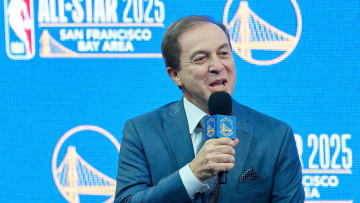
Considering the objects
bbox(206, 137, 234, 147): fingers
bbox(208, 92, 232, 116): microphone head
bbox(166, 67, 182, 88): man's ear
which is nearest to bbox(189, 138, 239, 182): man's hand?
bbox(206, 137, 234, 147): fingers

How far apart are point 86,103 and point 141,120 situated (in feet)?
4.46

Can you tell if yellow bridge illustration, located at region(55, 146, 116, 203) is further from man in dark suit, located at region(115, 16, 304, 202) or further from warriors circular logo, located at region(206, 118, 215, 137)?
warriors circular logo, located at region(206, 118, 215, 137)

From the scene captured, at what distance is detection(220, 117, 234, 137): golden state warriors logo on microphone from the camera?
55.4 inches

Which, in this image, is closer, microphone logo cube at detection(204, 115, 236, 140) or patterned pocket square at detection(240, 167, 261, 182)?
microphone logo cube at detection(204, 115, 236, 140)

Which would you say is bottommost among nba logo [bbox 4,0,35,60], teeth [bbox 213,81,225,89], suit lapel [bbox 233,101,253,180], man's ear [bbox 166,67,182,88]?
suit lapel [bbox 233,101,253,180]

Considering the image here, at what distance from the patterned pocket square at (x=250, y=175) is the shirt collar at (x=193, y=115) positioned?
Result: 262 millimetres

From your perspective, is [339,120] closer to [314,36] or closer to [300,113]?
[300,113]

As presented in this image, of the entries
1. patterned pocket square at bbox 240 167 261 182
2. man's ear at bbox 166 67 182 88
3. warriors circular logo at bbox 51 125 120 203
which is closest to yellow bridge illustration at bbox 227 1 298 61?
warriors circular logo at bbox 51 125 120 203

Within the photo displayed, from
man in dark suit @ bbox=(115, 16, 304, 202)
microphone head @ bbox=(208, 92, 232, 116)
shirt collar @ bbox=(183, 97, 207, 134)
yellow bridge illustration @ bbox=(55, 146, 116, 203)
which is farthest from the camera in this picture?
yellow bridge illustration @ bbox=(55, 146, 116, 203)

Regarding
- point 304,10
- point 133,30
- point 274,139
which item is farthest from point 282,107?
point 274,139

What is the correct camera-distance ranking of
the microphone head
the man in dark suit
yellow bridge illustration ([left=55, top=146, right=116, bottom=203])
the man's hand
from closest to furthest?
the man's hand
the microphone head
the man in dark suit
yellow bridge illustration ([left=55, top=146, right=116, bottom=203])

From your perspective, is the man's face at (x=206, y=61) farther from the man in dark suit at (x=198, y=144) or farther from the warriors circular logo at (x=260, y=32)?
the warriors circular logo at (x=260, y=32)

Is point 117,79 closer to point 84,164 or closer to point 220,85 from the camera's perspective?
point 84,164

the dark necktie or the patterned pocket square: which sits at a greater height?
the patterned pocket square
